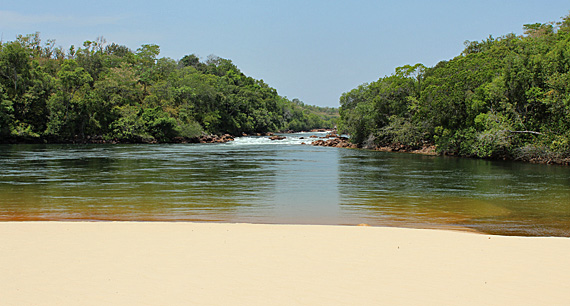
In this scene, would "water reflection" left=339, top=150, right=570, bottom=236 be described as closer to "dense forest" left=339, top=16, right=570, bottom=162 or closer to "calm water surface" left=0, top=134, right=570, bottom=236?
"calm water surface" left=0, top=134, right=570, bottom=236

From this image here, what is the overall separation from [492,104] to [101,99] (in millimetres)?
49035

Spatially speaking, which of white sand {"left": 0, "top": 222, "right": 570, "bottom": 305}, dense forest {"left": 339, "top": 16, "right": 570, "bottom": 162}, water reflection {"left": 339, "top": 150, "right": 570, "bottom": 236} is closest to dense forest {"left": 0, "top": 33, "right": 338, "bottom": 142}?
dense forest {"left": 339, "top": 16, "right": 570, "bottom": 162}

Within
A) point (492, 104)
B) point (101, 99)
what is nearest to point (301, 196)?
point (492, 104)

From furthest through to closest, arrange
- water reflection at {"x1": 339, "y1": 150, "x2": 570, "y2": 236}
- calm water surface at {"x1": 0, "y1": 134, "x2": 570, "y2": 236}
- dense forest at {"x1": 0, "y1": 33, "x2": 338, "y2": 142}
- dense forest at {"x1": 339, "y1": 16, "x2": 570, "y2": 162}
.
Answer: dense forest at {"x1": 0, "y1": 33, "x2": 338, "y2": 142}, dense forest at {"x1": 339, "y1": 16, "x2": 570, "y2": 162}, calm water surface at {"x1": 0, "y1": 134, "x2": 570, "y2": 236}, water reflection at {"x1": 339, "y1": 150, "x2": 570, "y2": 236}

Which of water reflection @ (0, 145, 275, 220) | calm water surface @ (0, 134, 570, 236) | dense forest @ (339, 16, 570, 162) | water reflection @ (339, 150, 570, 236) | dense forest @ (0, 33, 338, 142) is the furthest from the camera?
dense forest @ (0, 33, 338, 142)

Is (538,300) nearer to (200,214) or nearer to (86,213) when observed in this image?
(200,214)

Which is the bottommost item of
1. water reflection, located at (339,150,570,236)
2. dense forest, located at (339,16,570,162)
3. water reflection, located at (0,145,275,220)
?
water reflection, located at (339,150,570,236)

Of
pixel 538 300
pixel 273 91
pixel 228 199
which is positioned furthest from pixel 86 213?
pixel 273 91

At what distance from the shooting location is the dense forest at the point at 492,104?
28016 millimetres

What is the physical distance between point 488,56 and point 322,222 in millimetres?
33754

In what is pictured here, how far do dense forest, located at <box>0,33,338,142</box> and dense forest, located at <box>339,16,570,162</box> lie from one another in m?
32.1

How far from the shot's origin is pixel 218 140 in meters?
67.4

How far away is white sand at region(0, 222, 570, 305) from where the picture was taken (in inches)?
206

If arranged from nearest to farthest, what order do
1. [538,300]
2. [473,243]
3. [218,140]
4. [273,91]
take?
[538,300] → [473,243] → [218,140] → [273,91]
